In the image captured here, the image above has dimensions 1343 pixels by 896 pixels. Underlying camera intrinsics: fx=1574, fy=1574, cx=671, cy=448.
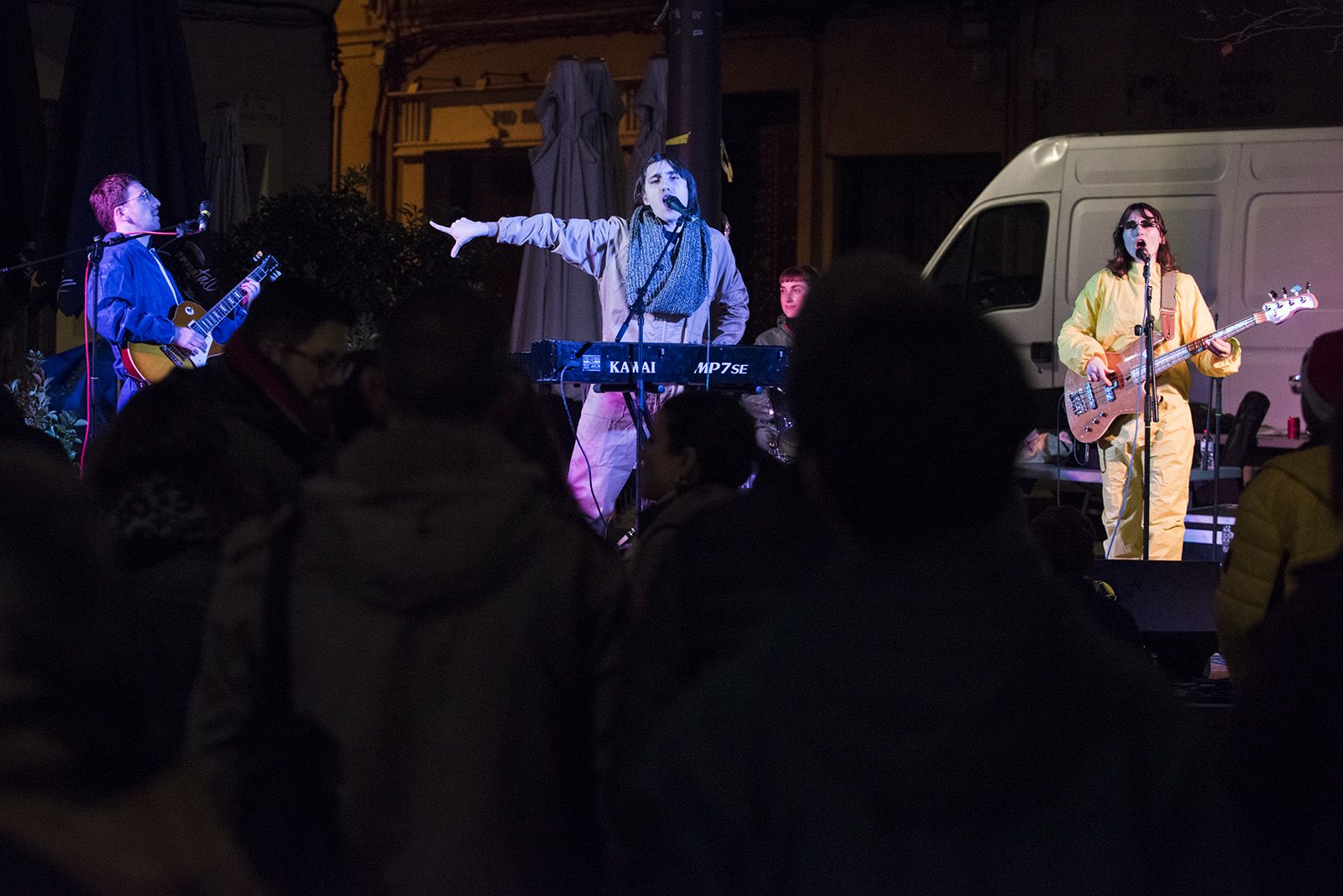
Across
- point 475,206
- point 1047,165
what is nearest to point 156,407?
point 1047,165

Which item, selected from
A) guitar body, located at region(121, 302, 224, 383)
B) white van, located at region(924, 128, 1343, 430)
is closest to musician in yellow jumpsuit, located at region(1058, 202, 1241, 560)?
white van, located at region(924, 128, 1343, 430)

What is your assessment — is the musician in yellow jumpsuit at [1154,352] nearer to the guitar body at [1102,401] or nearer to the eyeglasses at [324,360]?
the guitar body at [1102,401]

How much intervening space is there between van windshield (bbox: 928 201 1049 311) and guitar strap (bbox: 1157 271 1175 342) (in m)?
3.15

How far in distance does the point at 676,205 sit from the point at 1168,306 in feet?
8.23

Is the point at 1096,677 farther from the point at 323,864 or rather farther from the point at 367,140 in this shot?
the point at 367,140

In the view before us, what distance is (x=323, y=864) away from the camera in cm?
225

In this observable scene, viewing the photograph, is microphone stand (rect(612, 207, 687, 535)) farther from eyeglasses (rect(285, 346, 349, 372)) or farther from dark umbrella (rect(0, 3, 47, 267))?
dark umbrella (rect(0, 3, 47, 267))

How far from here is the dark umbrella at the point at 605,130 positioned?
11.1m

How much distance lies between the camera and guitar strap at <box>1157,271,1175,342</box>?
25.7 feet

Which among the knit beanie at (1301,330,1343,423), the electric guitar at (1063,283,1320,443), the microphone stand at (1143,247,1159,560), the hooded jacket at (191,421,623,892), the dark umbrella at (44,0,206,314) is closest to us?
the hooded jacket at (191,421,623,892)

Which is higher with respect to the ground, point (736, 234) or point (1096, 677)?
point (736, 234)

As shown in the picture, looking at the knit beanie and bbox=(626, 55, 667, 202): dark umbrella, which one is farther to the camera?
bbox=(626, 55, 667, 202): dark umbrella

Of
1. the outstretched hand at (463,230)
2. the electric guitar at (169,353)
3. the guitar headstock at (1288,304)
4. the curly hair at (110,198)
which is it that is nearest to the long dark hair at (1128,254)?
the guitar headstock at (1288,304)

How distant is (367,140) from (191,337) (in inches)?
400
